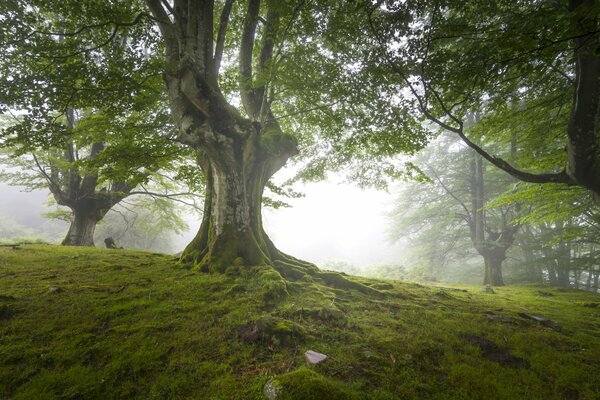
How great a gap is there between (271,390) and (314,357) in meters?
0.69

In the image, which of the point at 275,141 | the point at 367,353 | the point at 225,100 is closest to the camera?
the point at 367,353

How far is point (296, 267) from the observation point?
614cm

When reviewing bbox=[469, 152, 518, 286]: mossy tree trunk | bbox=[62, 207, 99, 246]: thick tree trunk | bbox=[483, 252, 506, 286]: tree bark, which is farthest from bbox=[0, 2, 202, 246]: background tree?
bbox=[483, 252, 506, 286]: tree bark

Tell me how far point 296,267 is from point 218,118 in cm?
390

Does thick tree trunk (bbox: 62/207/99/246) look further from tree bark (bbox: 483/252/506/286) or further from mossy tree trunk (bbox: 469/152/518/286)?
tree bark (bbox: 483/252/506/286)

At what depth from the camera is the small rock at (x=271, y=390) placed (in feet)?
6.57

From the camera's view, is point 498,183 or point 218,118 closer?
point 218,118

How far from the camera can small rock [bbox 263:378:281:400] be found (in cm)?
200

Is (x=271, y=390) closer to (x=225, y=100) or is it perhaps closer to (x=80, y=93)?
(x=225, y=100)

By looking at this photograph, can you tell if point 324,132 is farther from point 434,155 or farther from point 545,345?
point 434,155

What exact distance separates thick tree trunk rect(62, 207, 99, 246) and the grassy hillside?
284 inches

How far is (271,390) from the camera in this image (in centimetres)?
206

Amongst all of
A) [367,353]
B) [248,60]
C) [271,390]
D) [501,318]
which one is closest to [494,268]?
[501,318]

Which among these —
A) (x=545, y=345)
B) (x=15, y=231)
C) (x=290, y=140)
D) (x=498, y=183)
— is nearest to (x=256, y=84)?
(x=290, y=140)
